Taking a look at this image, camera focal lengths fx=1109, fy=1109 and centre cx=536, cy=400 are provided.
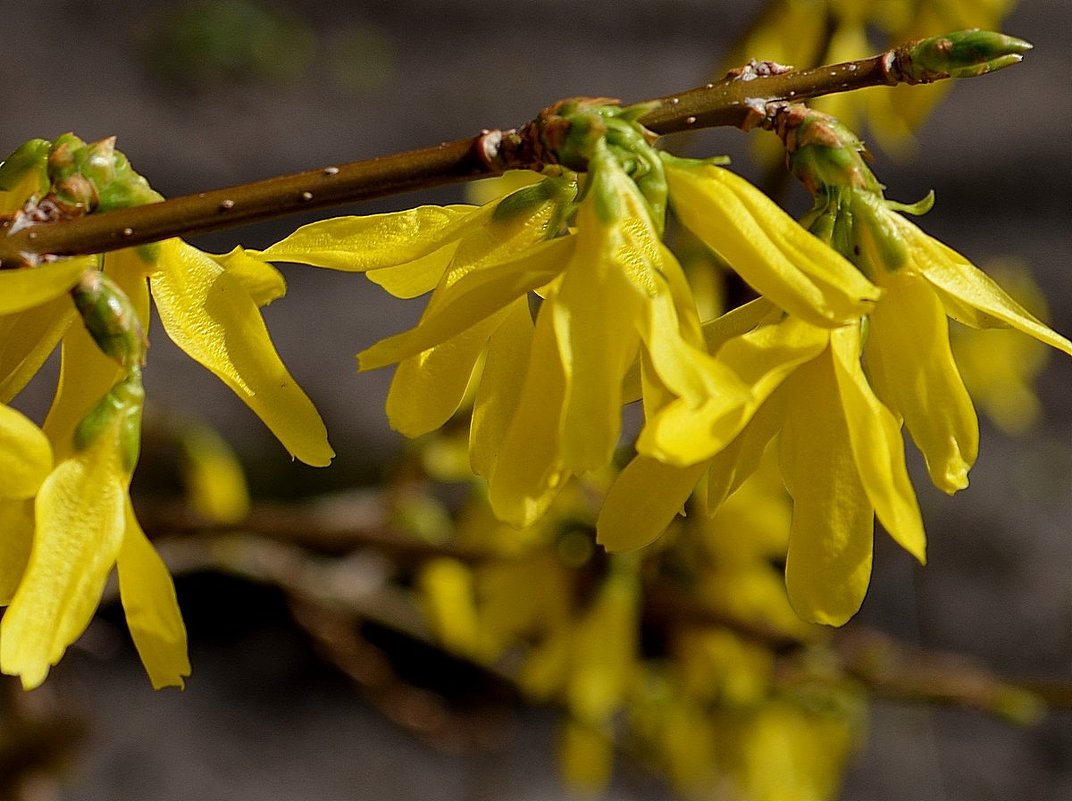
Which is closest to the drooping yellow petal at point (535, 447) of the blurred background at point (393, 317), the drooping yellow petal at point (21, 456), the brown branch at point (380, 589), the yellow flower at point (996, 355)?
the drooping yellow petal at point (21, 456)

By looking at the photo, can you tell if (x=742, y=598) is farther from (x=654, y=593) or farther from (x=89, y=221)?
(x=89, y=221)

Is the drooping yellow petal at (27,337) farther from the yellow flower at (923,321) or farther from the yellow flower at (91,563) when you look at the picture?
the yellow flower at (923,321)

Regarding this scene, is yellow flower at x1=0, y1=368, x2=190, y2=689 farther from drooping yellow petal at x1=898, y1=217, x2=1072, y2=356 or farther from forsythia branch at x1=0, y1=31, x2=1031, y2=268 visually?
drooping yellow petal at x1=898, y1=217, x2=1072, y2=356

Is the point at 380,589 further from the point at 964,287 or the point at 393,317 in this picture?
the point at 393,317

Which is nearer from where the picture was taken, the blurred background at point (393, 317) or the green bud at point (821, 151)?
the green bud at point (821, 151)

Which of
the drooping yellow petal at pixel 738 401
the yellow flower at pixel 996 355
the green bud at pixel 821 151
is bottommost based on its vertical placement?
the yellow flower at pixel 996 355

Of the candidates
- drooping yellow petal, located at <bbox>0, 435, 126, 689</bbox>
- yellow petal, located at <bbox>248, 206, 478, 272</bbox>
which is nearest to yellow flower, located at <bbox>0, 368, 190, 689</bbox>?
drooping yellow petal, located at <bbox>0, 435, 126, 689</bbox>

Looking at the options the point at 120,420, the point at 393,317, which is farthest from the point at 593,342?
the point at 393,317
